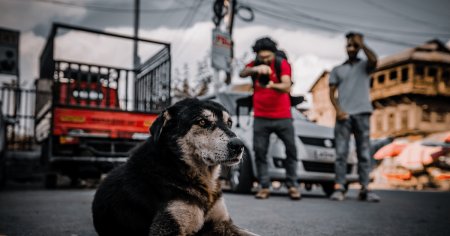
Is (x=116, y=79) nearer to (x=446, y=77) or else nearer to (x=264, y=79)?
(x=264, y=79)

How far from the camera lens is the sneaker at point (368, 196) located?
6.69 meters

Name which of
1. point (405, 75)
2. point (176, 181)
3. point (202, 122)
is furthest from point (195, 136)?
point (405, 75)

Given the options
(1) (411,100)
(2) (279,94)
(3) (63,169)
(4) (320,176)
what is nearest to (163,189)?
(2) (279,94)

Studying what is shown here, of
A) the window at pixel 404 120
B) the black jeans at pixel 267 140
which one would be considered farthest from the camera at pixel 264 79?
the window at pixel 404 120

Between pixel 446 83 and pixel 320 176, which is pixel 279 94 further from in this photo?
pixel 446 83

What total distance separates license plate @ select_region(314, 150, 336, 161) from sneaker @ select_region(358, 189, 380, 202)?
0.95 metres

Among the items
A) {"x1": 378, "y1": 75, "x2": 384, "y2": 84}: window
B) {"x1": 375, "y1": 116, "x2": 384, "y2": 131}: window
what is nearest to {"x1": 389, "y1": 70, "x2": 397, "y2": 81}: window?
{"x1": 378, "y1": 75, "x2": 384, "y2": 84}: window

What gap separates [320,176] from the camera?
24.7 ft

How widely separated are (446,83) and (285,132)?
3782cm

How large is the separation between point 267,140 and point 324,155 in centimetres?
155

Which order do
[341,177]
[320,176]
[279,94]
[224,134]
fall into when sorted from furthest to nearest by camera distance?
[320,176] < [341,177] < [279,94] < [224,134]

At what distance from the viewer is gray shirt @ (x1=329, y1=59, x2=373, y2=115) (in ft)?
22.1

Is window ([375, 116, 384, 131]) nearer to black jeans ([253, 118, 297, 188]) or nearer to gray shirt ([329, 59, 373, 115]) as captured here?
gray shirt ([329, 59, 373, 115])

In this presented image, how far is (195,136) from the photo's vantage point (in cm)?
305
